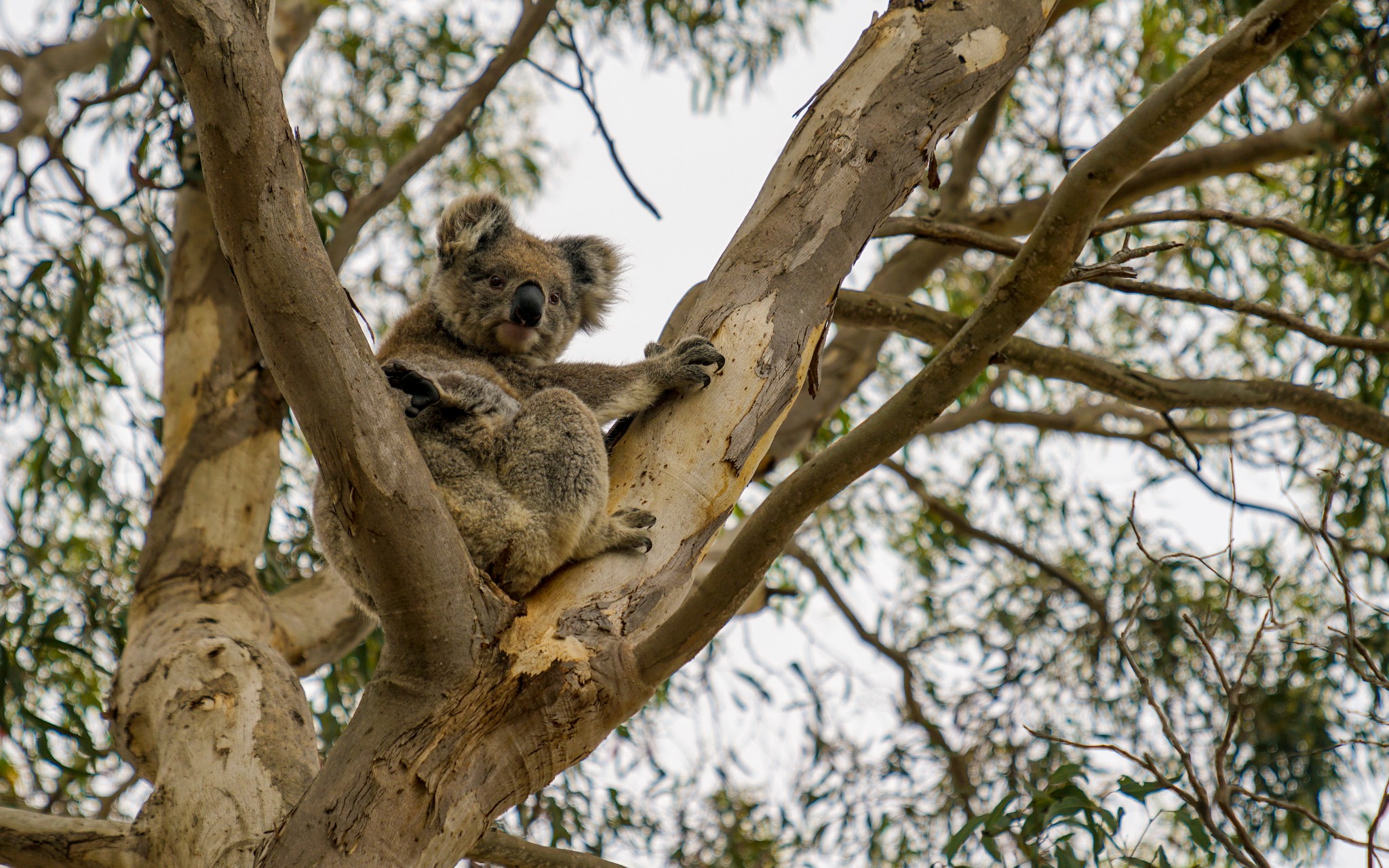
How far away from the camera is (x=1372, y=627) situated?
14.4 feet

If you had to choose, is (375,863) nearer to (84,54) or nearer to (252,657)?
(252,657)

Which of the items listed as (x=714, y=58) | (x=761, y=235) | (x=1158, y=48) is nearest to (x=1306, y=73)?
(x=1158, y=48)

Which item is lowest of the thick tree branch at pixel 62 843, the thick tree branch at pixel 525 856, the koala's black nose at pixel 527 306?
the thick tree branch at pixel 62 843

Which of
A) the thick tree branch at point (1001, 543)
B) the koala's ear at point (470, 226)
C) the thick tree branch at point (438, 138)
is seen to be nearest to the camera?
the koala's ear at point (470, 226)

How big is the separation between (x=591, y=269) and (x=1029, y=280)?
1.63 metres

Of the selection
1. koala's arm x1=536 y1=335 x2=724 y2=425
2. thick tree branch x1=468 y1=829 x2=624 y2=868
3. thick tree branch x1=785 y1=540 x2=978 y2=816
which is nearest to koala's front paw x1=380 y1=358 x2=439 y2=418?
koala's arm x1=536 y1=335 x2=724 y2=425

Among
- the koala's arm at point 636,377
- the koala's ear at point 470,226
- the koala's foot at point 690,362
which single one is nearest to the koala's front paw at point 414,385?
the koala's arm at point 636,377

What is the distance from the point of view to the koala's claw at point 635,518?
6.63 feet

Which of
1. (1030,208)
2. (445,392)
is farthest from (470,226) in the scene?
(1030,208)

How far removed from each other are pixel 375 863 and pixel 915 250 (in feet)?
10.5

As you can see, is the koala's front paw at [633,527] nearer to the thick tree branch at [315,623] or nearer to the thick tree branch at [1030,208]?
the thick tree branch at [315,623]

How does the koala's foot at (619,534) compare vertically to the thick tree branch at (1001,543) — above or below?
below

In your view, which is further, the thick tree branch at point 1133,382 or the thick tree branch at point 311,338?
the thick tree branch at point 1133,382

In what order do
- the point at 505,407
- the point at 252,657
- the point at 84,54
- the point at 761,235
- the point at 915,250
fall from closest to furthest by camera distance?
the point at 761,235, the point at 505,407, the point at 252,657, the point at 915,250, the point at 84,54
